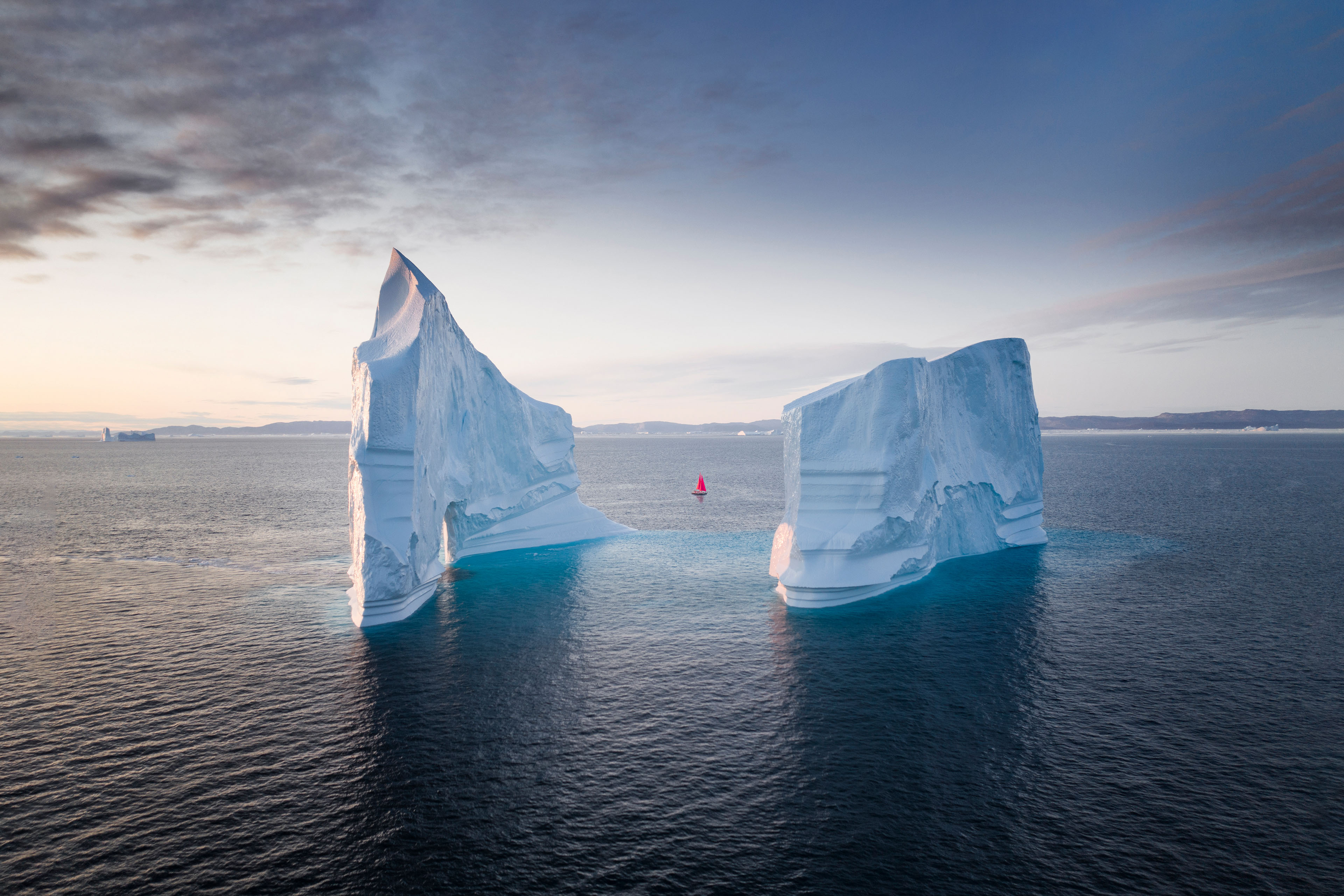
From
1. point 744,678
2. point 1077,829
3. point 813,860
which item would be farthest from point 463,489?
point 1077,829

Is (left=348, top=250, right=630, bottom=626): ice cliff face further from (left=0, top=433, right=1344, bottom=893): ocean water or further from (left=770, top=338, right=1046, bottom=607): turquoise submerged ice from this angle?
(left=770, top=338, right=1046, bottom=607): turquoise submerged ice

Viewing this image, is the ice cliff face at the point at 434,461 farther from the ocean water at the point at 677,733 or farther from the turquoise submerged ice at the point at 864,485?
the turquoise submerged ice at the point at 864,485

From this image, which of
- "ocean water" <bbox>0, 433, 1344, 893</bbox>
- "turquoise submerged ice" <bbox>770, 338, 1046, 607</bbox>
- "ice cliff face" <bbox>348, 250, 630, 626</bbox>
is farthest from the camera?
"turquoise submerged ice" <bbox>770, 338, 1046, 607</bbox>

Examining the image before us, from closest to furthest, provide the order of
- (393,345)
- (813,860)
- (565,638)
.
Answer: (813,860)
(565,638)
(393,345)

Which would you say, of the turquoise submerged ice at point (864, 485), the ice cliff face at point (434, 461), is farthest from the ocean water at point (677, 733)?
the ice cliff face at point (434, 461)

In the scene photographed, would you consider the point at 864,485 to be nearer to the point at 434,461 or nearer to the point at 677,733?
the point at 677,733

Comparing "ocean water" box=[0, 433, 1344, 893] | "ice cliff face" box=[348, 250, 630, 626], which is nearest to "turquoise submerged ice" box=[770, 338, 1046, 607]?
"ocean water" box=[0, 433, 1344, 893]

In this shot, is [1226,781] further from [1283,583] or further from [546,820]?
[1283,583]
